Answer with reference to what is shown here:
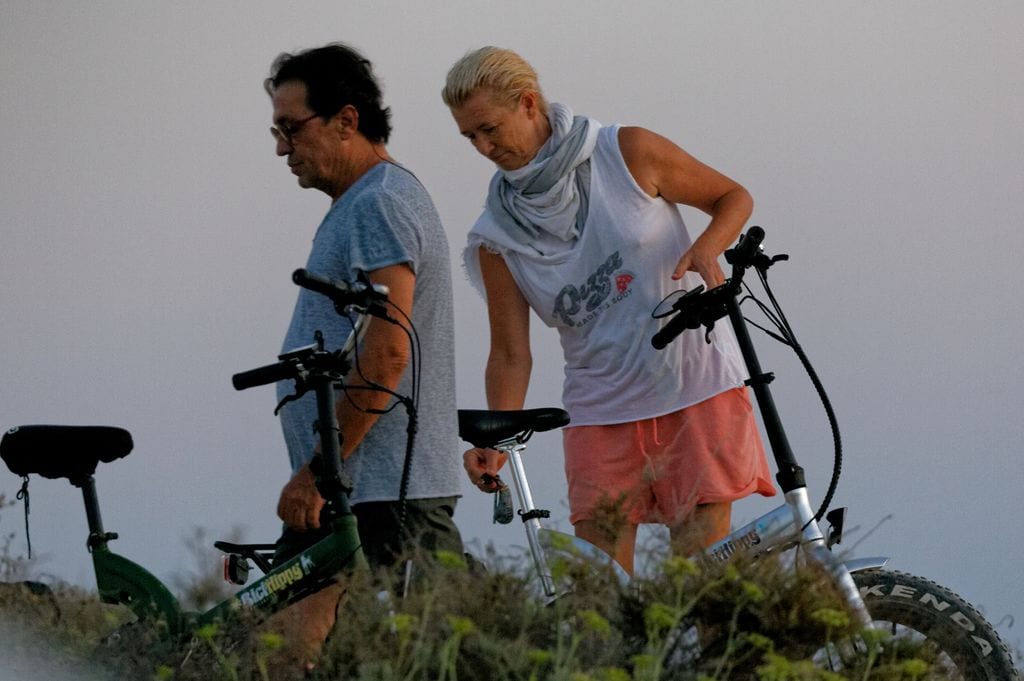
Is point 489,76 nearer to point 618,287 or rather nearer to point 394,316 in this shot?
point 618,287

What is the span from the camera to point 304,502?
12.3 ft

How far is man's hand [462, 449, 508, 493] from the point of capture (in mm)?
4500

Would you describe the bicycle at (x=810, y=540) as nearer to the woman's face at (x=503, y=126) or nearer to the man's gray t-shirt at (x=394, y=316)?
the man's gray t-shirt at (x=394, y=316)

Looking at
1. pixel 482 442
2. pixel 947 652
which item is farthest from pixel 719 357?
pixel 947 652

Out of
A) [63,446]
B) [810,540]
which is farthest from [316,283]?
[810,540]

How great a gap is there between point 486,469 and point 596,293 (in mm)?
583

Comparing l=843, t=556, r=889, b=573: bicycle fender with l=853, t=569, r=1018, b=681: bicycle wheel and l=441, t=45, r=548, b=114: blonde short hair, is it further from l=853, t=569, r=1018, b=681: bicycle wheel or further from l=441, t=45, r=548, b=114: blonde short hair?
l=441, t=45, r=548, b=114: blonde short hair

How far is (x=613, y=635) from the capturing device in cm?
350

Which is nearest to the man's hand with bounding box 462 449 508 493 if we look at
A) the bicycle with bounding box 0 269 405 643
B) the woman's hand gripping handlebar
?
the woman's hand gripping handlebar

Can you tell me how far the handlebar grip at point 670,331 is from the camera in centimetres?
419

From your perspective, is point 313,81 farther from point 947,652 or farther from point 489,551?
point 947,652

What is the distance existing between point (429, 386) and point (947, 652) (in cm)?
151

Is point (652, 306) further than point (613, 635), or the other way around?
point (652, 306)

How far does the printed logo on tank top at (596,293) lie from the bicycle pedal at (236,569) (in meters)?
1.18
